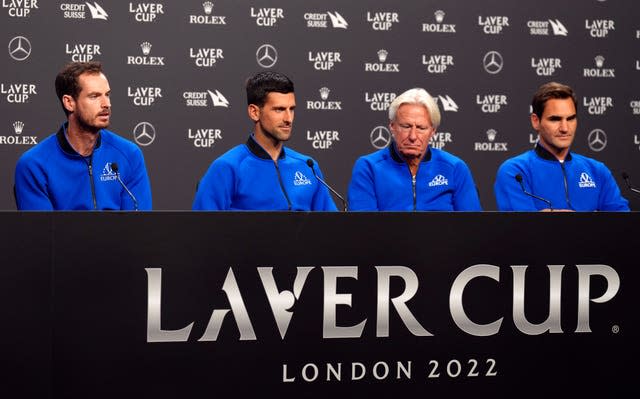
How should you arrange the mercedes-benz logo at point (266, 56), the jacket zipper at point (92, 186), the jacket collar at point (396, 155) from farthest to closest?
the mercedes-benz logo at point (266, 56)
the jacket collar at point (396, 155)
the jacket zipper at point (92, 186)

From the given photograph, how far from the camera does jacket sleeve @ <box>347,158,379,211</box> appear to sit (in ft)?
12.6

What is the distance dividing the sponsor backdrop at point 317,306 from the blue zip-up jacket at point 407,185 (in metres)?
1.33

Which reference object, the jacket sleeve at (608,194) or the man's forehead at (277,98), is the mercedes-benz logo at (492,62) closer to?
the jacket sleeve at (608,194)

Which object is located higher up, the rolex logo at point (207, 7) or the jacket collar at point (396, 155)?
the rolex logo at point (207, 7)

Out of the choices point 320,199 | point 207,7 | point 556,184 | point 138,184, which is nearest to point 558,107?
point 556,184

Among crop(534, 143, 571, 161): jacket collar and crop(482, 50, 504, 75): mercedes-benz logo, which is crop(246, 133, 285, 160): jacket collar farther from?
crop(482, 50, 504, 75): mercedes-benz logo

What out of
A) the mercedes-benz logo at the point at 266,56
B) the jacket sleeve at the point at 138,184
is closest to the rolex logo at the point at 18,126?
the mercedes-benz logo at the point at 266,56

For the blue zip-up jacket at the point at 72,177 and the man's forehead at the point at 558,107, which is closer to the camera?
the blue zip-up jacket at the point at 72,177

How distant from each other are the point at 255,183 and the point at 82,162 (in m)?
0.71

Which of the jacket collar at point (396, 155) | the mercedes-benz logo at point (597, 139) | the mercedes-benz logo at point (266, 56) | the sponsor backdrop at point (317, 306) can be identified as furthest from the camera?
the mercedes-benz logo at point (597, 139)

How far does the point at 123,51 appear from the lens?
18.4 ft

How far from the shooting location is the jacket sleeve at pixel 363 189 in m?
3.84

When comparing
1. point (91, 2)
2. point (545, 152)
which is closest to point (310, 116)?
point (91, 2)

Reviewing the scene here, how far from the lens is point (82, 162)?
3.70 m
